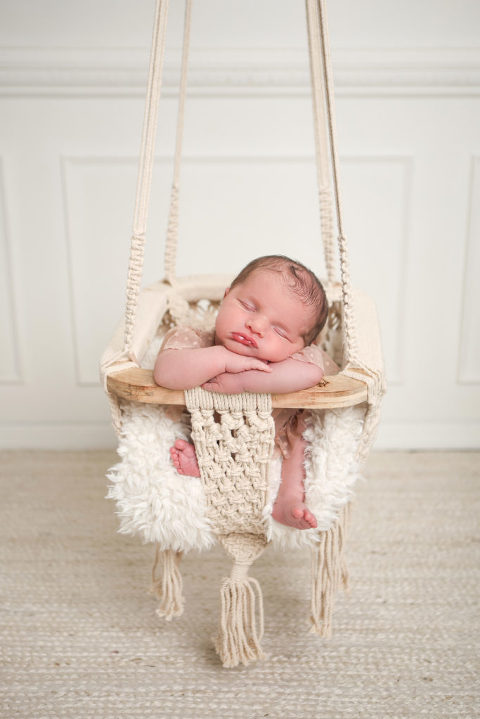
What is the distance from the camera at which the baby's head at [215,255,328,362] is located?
0.92 m

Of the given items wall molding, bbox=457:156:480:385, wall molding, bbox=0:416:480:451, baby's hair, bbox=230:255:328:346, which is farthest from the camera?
wall molding, bbox=0:416:480:451

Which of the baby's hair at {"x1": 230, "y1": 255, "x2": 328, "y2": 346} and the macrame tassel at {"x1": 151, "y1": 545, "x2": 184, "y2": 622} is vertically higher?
the baby's hair at {"x1": 230, "y1": 255, "x2": 328, "y2": 346}

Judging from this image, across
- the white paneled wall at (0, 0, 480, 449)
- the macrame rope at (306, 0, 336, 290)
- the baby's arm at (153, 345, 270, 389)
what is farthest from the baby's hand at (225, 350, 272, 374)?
the white paneled wall at (0, 0, 480, 449)

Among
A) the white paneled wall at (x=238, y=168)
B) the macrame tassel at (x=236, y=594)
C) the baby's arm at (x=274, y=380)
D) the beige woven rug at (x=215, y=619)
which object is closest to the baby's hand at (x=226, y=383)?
the baby's arm at (x=274, y=380)

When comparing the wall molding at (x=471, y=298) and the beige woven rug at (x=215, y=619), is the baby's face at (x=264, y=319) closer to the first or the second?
the beige woven rug at (x=215, y=619)

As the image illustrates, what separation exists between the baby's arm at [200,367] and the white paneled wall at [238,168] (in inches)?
35.8

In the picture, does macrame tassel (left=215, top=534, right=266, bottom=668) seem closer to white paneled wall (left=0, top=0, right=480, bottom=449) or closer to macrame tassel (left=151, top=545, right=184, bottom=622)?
macrame tassel (left=151, top=545, right=184, bottom=622)

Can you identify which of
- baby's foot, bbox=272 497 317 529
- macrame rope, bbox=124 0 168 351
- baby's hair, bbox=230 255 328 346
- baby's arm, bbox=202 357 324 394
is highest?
macrame rope, bbox=124 0 168 351

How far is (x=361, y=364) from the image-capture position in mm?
929

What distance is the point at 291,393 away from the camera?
854 millimetres

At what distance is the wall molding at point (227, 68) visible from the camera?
1.58m

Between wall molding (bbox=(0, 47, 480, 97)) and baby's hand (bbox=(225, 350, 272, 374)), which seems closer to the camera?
baby's hand (bbox=(225, 350, 272, 374))

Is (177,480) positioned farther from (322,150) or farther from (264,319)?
(322,150)

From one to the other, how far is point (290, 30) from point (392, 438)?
112 centimetres
